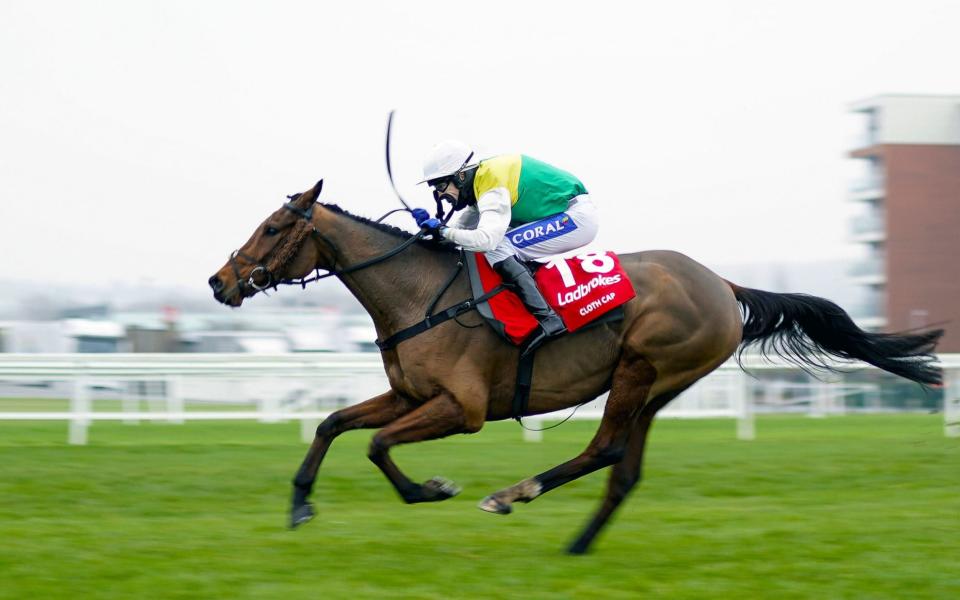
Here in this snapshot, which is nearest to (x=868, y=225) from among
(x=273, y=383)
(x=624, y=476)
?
(x=273, y=383)

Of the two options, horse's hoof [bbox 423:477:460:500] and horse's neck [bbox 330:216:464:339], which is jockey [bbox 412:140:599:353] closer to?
horse's neck [bbox 330:216:464:339]

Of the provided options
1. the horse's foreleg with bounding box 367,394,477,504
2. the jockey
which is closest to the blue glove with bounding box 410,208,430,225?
the jockey

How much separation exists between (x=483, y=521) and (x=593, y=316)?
166cm

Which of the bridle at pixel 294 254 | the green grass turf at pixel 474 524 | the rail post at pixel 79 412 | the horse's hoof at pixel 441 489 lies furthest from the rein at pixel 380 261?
the rail post at pixel 79 412

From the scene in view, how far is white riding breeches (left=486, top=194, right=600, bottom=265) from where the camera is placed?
19.2 ft

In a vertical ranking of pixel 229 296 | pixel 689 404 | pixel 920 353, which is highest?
pixel 229 296

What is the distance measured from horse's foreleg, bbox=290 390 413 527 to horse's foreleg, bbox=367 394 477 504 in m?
0.14

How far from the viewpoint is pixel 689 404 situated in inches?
528

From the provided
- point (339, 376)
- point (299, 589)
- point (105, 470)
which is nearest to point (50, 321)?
point (339, 376)

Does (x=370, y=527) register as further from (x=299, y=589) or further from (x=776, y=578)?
(x=776, y=578)

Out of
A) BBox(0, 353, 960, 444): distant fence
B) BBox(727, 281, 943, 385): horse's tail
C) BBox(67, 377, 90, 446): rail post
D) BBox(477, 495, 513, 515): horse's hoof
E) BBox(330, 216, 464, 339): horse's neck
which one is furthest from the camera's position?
BBox(0, 353, 960, 444): distant fence

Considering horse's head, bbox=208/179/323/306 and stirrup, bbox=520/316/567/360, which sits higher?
horse's head, bbox=208/179/323/306

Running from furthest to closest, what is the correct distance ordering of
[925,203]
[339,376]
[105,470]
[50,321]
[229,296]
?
1. [925,203]
2. [50,321]
3. [339,376]
4. [105,470]
5. [229,296]

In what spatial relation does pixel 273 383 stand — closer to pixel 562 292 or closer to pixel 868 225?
pixel 562 292
